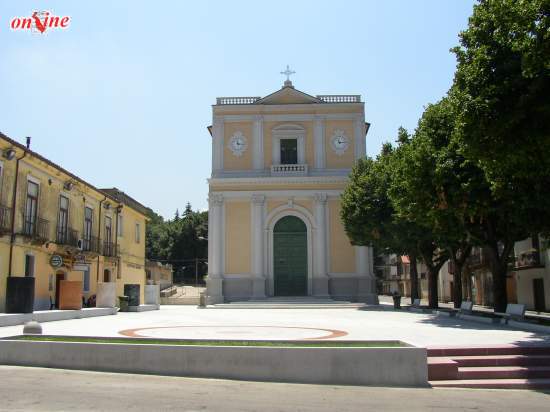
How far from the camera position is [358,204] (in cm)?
3123

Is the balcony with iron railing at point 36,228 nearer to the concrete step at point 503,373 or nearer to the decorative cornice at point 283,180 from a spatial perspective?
the decorative cornice at point 283,180

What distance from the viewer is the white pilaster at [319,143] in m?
38.4

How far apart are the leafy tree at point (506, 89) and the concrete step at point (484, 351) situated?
4.15 metres

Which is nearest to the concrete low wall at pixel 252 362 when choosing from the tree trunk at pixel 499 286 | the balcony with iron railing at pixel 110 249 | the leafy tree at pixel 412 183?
the leafy tree at pixel 412 183

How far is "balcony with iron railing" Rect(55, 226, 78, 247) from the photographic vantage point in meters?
27.1

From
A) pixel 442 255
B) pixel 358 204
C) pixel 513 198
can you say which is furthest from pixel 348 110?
pixel 513 198

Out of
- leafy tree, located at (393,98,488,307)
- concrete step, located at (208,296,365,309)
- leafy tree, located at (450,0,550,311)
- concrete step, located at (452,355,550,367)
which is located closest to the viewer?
concrete step, located at (452,355,550,367)

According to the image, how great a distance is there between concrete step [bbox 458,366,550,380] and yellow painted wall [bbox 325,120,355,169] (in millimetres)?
28411

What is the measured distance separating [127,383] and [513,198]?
12420mm

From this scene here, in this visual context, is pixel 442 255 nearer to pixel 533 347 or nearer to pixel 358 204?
pixel 358 204

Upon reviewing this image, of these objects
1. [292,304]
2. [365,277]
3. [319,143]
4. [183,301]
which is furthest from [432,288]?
[183,301]

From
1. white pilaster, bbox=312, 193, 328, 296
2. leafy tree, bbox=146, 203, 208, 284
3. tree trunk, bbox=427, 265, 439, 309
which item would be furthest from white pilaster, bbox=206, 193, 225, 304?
leafy tree, bbox=146, 203, 208, 284

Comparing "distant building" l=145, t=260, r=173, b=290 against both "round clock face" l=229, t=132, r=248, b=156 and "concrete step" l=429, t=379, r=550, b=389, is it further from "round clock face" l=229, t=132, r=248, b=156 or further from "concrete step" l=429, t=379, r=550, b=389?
"concrete step" l=429, t=379, r=550, b=389

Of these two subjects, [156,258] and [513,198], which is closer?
[513,198]
